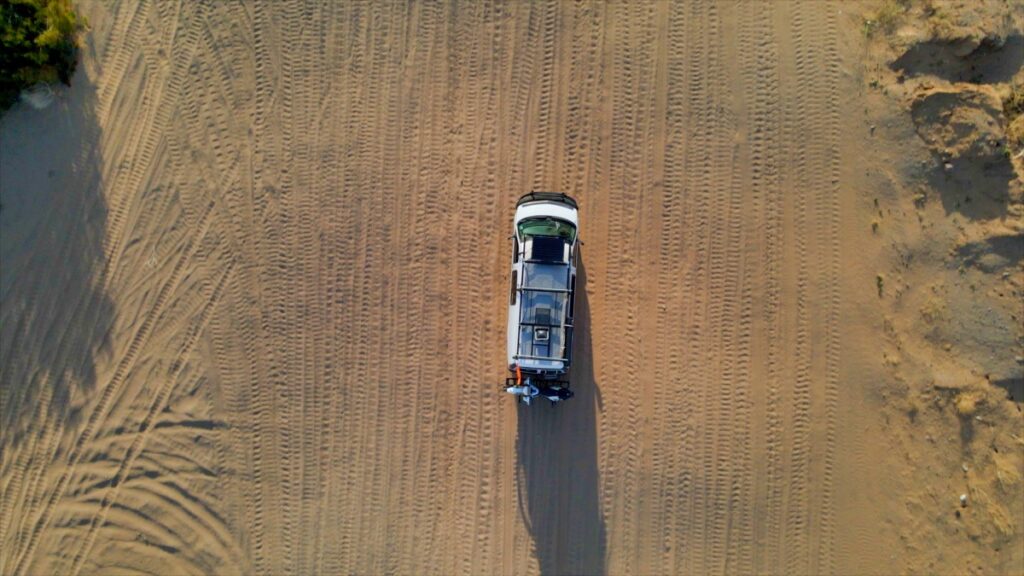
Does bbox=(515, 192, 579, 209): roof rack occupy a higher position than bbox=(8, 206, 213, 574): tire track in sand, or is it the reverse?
bbox=(515, 192, 579, 209): roof rack

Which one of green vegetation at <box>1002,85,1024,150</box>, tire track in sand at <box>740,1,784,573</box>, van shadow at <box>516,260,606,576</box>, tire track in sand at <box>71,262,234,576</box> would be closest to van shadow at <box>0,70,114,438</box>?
tire track in sand at <box>71,262,234,576</box>

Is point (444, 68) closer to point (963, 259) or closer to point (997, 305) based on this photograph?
point (963, 259)

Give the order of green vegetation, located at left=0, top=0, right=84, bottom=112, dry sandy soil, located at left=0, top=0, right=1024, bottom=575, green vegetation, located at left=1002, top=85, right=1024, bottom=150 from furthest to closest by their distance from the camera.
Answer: dry sandy soil, located at left=0, top=0, right=1024, bottom=575 → green vegetation, located at left=0, top=0, right=84, bottom=112 → green vegetation, located at left=1002, top=85, right=1024, bottom=150

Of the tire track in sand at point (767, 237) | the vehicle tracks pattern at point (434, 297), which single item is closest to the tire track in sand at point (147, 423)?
the vehicle tracks pattern at point (434, 297)

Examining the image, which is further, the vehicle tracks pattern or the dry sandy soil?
the vehicle tracks pattern

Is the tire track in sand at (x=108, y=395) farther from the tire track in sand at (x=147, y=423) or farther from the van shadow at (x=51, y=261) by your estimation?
the tire track in sand at (x=147, y=423)

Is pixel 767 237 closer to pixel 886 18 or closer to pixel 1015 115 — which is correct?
pixel 886 18

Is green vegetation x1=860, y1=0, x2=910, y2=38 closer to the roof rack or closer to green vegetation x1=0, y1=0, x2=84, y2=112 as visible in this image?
the roof rack
